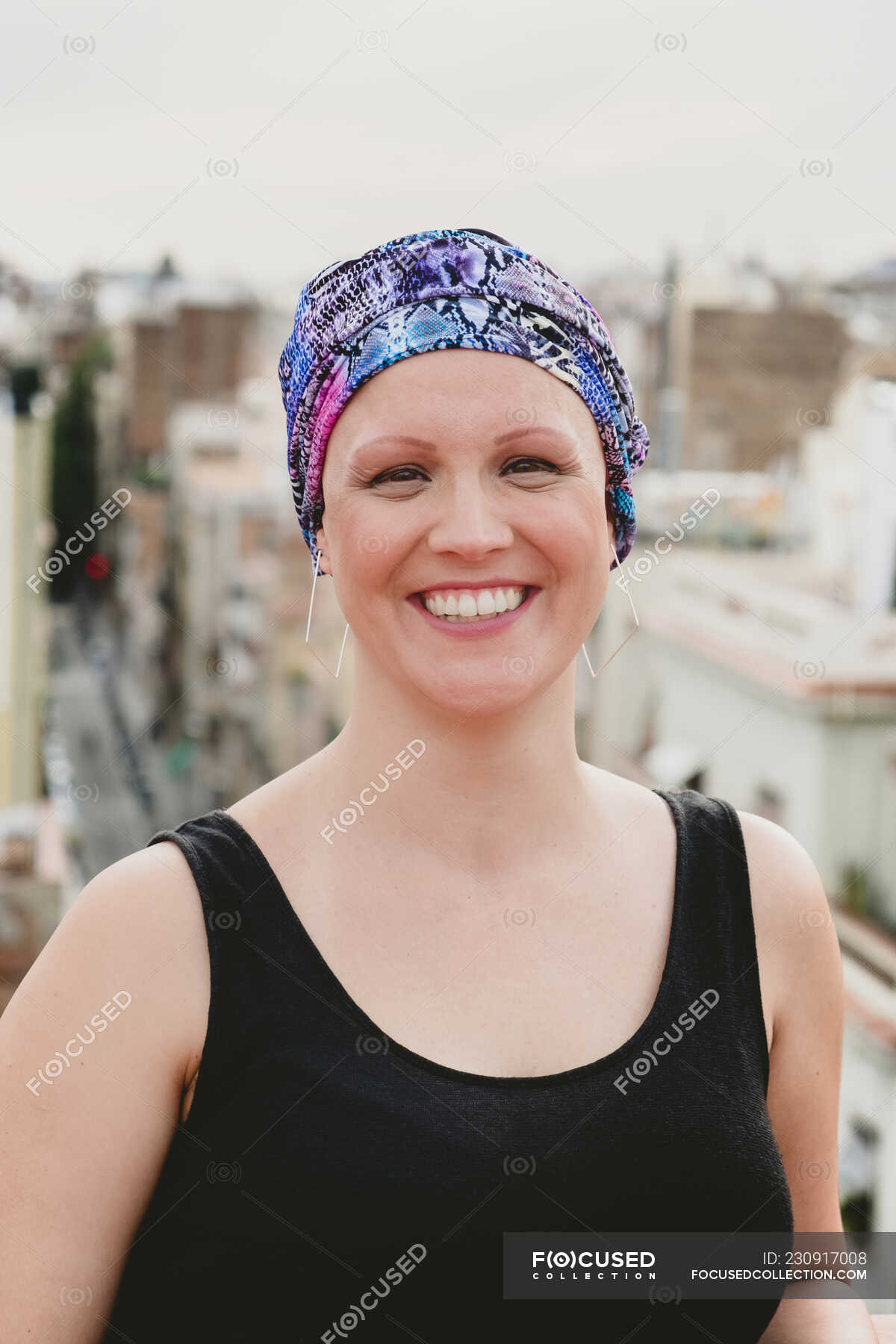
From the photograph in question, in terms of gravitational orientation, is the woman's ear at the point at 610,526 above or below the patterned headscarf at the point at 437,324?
below

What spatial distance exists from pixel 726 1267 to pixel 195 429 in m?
35.5

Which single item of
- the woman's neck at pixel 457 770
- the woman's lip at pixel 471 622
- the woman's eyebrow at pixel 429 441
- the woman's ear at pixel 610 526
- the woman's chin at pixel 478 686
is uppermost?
the woman's eyebrow at pixel 429 441

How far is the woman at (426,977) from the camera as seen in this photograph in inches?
61.6

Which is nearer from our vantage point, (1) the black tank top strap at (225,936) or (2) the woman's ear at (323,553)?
(1) the black tank top strap at (225,936)

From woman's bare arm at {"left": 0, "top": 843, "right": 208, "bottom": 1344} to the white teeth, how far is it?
1.46ft

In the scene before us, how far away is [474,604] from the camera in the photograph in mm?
1635

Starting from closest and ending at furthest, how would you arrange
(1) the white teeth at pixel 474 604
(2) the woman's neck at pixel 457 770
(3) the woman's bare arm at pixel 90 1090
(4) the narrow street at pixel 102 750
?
1. (3) the woman's bare arm at pixel 90 1090
2. (1) the white teeth at pixel 474 604
3. (2) the woman's neck at pixel 457 770
4. (4) the narrow street at pixel 102 750

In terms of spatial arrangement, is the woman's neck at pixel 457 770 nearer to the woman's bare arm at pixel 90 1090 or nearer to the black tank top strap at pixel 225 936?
the black tank top strap at pixel 225 936

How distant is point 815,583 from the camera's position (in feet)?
68.4

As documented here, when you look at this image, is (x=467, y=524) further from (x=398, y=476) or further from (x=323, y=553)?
(x=323, y=553)

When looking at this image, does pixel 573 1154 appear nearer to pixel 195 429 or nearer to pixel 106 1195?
pixel 106 1195

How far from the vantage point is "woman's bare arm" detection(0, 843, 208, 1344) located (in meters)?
1.53

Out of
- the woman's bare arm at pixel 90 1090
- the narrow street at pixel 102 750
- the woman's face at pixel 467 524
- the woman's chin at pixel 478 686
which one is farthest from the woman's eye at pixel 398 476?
the narrow street at pixel 102 750

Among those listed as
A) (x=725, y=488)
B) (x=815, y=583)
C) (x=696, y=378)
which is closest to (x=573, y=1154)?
(x=815, y=583)
